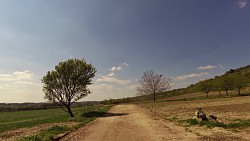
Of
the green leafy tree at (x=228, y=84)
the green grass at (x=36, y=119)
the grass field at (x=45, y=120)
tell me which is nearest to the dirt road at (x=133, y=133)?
the grass field at (x=45, y=120)

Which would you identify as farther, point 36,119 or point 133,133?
point 36,119

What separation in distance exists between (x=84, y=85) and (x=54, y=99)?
5655mm

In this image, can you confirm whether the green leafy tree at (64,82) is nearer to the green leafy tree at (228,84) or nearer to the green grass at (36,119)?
the green grass at (36,119)

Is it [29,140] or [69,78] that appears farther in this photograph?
[69,78]

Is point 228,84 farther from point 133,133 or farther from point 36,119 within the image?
point 133,133

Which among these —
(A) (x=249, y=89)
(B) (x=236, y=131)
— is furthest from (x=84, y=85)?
(A) (x=249, y=89)

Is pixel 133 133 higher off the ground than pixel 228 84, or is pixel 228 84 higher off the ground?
pixel 228 84

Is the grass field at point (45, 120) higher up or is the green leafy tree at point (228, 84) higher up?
the green leafy tree at point (228, 84)

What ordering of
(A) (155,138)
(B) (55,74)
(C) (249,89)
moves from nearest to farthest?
1. (A) (155,138)
2. (B) (55,74)
3. (C) (249,89)

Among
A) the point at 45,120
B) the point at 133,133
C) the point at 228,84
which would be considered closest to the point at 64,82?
the point at 45,120

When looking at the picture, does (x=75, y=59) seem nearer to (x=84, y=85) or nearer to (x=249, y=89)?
(x=84, y=85)

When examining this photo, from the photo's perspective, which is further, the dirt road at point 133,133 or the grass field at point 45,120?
the grass field at point 45,120

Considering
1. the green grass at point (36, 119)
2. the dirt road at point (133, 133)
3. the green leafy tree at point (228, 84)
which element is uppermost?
the green leafy tree at point (228, 84)

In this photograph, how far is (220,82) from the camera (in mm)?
104750
